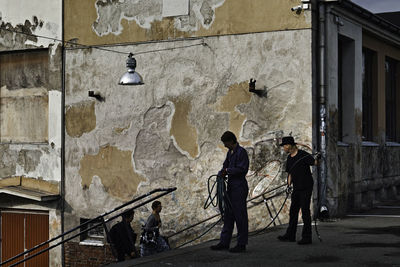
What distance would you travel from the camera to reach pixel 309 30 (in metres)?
14.8

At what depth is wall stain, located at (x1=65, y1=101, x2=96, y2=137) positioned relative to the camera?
57.9 ft

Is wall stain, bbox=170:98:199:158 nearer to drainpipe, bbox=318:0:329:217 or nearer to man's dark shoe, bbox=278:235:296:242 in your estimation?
drainpipe, bbox=318:0:329:217

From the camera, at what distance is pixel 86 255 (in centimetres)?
1753

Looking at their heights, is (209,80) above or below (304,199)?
above

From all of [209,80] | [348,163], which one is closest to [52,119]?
[209,80]

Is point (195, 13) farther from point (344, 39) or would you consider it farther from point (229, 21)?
point (344, 39)

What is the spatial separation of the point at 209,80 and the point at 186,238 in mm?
3797

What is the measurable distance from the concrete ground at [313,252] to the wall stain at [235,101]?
114 inches

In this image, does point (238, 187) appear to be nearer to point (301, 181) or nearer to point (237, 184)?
point (237, 184)

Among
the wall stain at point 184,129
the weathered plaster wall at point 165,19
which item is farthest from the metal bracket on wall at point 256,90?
the wall stain at point 184,129

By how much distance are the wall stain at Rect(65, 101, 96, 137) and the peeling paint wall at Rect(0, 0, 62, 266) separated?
12.8 inches

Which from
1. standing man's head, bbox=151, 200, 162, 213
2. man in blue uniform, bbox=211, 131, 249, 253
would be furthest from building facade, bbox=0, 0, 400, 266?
man in blue uniform, bbox=211, 131, 249, 253

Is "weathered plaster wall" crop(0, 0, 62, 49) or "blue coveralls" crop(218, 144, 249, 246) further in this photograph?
"weathered plaster wall" crop(0, 0, 62, 49)

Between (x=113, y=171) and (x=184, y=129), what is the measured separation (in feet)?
7.71
